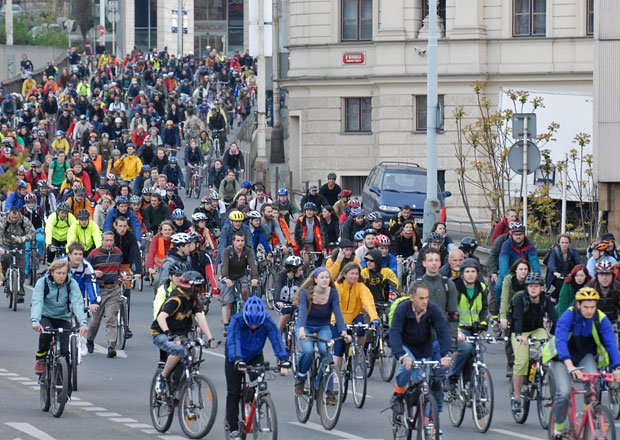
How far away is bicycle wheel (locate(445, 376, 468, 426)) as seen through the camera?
18.2 m

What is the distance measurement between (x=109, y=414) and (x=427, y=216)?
1361cm

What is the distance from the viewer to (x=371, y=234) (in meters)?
23.9

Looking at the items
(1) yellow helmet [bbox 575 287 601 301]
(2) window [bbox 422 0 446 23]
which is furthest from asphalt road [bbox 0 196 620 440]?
(2) window [bbox 422 0 446 23]

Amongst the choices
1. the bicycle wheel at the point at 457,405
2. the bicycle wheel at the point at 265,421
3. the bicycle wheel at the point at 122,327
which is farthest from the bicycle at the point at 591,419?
the bicycle wheel at the point at 122,327

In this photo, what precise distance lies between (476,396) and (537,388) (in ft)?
1.98

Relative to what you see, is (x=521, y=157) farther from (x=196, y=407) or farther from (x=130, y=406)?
(x=196, y=407)

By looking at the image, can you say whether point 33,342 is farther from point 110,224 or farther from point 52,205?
point 52,205

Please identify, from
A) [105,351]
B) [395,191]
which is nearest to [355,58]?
[395,191]

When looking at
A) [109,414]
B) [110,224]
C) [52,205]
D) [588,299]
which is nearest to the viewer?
[588,299]

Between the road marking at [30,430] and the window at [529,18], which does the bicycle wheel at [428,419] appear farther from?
the window at [529,18]

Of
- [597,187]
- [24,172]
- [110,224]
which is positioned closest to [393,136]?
[24,172]

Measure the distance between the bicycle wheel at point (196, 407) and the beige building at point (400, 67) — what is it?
31.1 meters

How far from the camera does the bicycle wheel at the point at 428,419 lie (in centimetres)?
1564

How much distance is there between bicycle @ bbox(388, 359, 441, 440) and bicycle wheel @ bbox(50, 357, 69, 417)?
3.66m
